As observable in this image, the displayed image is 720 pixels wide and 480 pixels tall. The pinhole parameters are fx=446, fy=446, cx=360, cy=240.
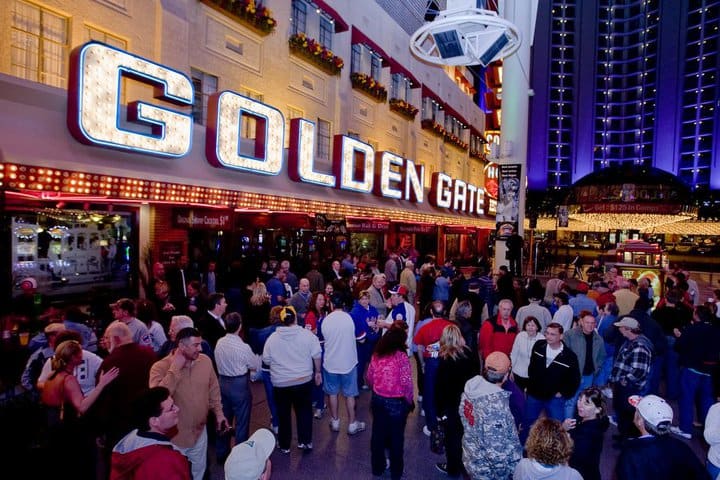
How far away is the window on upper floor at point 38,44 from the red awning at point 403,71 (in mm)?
14405

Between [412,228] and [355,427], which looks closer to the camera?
[355,427]

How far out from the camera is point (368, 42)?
18.5 metres

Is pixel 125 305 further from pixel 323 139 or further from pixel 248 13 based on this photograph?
pixel 323 139

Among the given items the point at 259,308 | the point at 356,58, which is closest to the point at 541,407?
the point at 259,308

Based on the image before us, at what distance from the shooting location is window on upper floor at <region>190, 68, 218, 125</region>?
11.8 metres

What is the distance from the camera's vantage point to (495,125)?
39.8 m

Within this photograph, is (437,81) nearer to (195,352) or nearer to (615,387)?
(615,387)

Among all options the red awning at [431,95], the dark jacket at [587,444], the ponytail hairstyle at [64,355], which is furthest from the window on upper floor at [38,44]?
the red awning at [431,95]

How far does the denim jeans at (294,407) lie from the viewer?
529 cm

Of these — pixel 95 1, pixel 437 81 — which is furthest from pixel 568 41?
pixel 95 1

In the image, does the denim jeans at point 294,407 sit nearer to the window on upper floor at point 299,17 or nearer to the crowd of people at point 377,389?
the crowd of people at point 377,389

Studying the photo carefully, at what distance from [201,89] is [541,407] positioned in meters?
11.1

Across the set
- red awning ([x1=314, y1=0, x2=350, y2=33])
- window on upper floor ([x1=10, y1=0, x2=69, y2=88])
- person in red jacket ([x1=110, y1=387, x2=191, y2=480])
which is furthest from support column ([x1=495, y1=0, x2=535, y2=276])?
person in red jacket ([x1=110, y1=387, x2=191, y2=480])

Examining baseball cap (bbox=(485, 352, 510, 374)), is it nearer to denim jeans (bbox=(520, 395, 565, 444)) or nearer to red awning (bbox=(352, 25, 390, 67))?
denim jeans (bbox=(520, 395, 565, 444))
